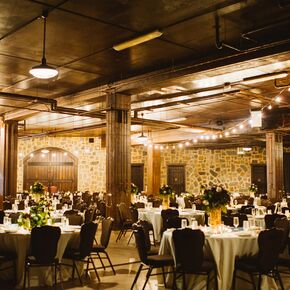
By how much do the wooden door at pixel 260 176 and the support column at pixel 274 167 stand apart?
4.34 metres

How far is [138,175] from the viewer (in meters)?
21.7

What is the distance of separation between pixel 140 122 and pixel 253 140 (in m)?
5.36

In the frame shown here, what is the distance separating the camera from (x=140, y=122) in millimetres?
13836

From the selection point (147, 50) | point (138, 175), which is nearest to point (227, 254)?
point (147, 50)

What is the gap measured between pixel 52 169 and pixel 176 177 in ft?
19.4

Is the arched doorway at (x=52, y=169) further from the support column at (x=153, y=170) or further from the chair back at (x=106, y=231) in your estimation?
the chair back at (x=106, y=231)

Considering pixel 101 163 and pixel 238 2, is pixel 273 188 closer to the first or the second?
pixel 101 163

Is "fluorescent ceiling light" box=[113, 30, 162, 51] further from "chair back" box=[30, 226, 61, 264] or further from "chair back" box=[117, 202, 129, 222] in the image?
"chair back" box=[117, 202, 129, 222]

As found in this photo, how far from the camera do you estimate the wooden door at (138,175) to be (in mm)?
21516

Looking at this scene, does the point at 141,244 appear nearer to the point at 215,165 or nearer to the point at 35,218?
the point at 35,218

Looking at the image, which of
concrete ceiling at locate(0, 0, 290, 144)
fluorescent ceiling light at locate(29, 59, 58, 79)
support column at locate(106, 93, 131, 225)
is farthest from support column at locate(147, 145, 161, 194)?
fluorescent ceiling light at locate(29, 59, 58, 79)

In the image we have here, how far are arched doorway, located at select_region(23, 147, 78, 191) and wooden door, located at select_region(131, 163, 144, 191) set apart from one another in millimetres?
2996

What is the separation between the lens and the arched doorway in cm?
2008

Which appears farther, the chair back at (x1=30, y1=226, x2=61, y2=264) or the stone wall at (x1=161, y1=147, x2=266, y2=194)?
the stone wall at (x1=161, y1=147, x2=266, y2=194)
